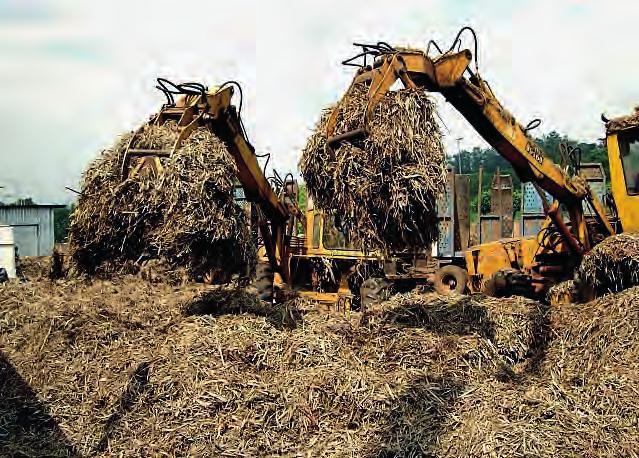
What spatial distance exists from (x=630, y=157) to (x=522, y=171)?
1.25 meters

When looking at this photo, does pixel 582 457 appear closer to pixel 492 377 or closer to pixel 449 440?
pixel 449 440

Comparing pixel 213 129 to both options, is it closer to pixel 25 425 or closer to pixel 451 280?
pixel 25 425

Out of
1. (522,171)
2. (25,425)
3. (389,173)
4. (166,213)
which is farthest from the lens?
(522,171)

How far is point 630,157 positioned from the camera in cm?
820

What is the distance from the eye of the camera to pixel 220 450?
18.9ft

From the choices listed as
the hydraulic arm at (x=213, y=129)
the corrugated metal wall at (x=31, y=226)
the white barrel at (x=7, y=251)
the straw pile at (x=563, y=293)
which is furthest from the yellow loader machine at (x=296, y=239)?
the corrugated metal wall at (x=31, y=226)

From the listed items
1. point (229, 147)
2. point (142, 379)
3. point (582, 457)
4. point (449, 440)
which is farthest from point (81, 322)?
point (582, 457)

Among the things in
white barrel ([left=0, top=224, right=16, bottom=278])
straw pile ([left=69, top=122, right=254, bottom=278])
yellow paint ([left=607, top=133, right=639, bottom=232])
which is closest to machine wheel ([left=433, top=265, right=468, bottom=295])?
yellow paint ([left=607, top=133, right=639, bottom=232])

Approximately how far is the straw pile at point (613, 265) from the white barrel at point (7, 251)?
37.6 feet

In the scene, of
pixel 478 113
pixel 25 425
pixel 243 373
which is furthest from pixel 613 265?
pixel 25 425

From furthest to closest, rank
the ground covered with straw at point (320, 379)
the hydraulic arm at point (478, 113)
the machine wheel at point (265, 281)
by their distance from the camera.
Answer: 1. the machine wheel at point (265, 281)
2. the hydraulic arm at point (478, 113)
3. the ground covered with straw at point (320, 379)

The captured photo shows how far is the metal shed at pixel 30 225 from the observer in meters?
24.8

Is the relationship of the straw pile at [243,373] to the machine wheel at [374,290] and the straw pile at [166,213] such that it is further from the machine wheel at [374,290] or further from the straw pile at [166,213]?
the machine wheel at [374,290]

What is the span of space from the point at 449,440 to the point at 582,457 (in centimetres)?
91
